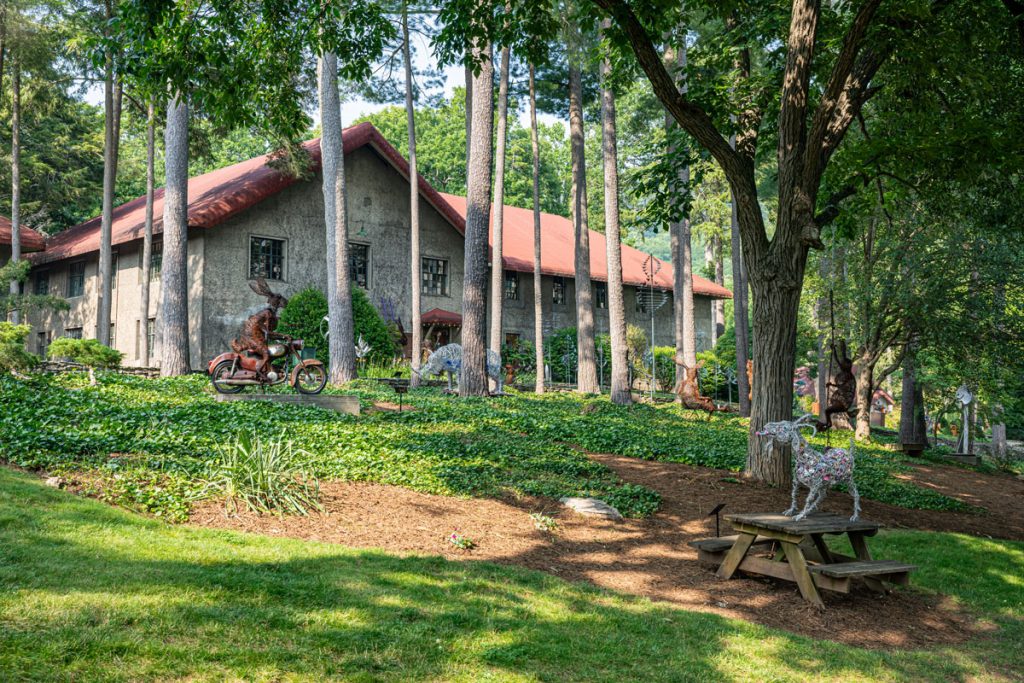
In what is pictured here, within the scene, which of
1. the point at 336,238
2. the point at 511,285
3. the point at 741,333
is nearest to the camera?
the point at 336,238

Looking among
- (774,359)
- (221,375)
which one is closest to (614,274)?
(221,375)

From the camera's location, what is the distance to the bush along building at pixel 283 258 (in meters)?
25.9

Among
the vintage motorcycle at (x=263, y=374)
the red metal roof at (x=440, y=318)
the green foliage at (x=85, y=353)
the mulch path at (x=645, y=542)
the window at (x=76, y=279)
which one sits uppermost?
the window at (x=76, y=279)

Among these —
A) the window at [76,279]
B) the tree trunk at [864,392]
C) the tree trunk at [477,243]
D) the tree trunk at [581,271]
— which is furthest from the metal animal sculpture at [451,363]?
the window at [76,279]

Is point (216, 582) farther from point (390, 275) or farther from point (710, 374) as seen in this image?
point (710, 374)

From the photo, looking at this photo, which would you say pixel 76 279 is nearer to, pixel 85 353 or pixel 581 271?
pixel 85 353

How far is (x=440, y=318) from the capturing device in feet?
102

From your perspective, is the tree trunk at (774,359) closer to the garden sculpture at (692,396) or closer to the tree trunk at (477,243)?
the garden sculpture at (692,396)

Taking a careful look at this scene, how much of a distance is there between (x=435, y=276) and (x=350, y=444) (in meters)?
22.2

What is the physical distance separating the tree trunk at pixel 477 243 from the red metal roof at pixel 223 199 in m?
8.95

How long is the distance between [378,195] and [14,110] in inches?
511

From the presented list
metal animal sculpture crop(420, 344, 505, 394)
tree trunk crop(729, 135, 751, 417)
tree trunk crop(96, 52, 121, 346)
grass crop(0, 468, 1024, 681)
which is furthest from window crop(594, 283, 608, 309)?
grass crop(0, 468, 1024, 681)

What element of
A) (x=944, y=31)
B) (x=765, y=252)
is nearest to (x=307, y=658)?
(x=765, y=252)

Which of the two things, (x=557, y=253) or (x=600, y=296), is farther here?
(x=600, y=296)
